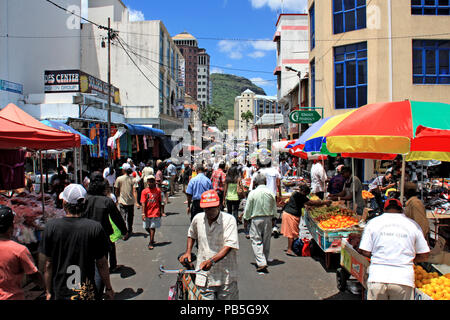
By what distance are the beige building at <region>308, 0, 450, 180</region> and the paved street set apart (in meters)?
11.2

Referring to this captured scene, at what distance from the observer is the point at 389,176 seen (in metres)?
11.9

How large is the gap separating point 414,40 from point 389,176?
820cm

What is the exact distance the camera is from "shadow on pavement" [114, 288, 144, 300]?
17.4 feet

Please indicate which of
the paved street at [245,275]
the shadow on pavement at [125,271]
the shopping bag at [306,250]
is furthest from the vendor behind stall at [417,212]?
the shadow on pavement at [125,271]

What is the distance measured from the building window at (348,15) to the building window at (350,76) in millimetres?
1006

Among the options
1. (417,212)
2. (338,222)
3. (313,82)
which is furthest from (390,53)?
(417,212)

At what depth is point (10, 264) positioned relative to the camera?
10.00 ft

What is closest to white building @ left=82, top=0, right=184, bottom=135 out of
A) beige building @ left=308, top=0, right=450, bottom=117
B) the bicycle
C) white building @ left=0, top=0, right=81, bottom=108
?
white building @ left=0, top=0, right=81, bottom=108

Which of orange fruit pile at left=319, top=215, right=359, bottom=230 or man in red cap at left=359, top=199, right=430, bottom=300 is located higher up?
man in red cap at left=359, top=199, right=430, bottom=300

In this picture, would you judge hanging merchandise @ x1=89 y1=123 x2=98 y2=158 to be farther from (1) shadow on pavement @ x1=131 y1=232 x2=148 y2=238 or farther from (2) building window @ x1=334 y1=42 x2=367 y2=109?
(2) building window @ x1=334 y1=42 x2=367 y2=109

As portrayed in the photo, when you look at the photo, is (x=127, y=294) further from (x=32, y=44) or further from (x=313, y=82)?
(x=32, y=44)

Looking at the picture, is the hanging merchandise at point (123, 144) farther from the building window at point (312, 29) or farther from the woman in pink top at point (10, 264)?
the woman in pink top at point (10, 264)
